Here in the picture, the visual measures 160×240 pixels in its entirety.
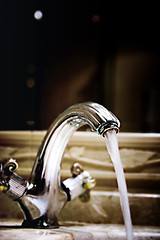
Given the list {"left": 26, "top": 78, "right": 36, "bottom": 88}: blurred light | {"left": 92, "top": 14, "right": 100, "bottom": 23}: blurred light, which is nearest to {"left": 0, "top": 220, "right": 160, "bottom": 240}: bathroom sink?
{"left": 26, "top": 78, "right": 36, "bottom": 88}: blurred light

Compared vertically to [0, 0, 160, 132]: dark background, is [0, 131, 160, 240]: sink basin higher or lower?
lower

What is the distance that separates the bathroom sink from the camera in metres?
0.51

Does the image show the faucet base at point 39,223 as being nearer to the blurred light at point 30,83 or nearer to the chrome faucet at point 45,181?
the chrome faucet at point 45,181

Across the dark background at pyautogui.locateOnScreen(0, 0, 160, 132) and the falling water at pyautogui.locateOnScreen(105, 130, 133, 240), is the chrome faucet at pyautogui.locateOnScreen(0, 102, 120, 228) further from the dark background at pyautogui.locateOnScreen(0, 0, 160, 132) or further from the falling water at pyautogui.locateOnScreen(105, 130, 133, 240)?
the dark background at pyautogui.locateOnScreen(0, 0, 160, 132)

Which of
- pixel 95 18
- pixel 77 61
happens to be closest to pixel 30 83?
pixel 77 61

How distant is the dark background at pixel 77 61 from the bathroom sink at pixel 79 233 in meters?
0.25

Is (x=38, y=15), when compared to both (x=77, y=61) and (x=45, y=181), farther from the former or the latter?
(x=45, y=181)

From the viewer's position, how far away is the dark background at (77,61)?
75 cm

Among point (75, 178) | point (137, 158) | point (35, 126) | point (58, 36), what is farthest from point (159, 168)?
point (58, 36)

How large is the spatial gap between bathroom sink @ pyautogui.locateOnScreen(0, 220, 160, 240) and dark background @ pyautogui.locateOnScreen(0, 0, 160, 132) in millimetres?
253

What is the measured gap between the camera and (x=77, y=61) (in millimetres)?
771

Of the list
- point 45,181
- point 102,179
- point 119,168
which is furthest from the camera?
point 102,179

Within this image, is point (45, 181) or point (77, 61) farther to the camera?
point (77, 61)

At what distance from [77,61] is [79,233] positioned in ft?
1.46
